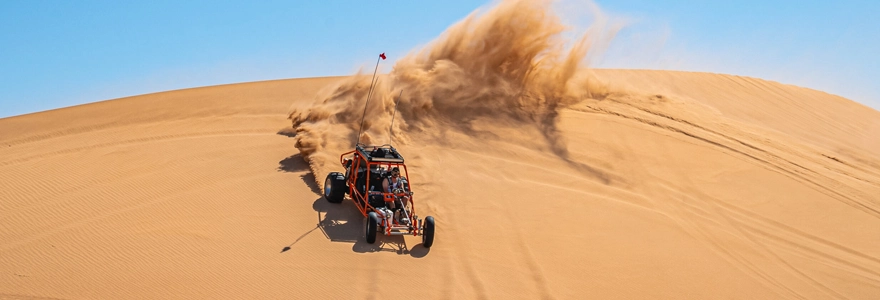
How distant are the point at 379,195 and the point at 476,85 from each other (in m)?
6.21

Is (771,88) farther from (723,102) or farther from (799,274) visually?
(799,274)

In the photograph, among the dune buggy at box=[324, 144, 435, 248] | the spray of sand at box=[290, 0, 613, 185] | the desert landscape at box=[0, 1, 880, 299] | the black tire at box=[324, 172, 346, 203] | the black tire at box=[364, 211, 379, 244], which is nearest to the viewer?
the desert landscape at box=[0, 1, 880, 299]

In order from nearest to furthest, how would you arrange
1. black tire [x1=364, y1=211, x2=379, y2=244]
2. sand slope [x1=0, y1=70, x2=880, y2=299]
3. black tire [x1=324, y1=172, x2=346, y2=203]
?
1. sand slope [x1=0, y1=70, x2=880, y2=299]
2. black tire [x1=364, y1=211, x2=379, y2=244]
3. black tire [x1=324, y1=172, x2=346, y2=203]

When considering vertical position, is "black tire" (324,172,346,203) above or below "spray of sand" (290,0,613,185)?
below

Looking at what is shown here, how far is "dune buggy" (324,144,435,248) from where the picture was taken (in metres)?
10.6

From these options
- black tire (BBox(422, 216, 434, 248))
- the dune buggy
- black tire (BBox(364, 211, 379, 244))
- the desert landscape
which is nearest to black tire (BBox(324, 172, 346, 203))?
the dune buggy

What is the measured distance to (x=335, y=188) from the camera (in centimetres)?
1180

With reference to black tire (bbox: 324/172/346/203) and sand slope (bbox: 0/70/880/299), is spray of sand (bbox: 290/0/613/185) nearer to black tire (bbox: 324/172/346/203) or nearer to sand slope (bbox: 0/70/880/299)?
sand slope (bbox: 0/70/880/299)

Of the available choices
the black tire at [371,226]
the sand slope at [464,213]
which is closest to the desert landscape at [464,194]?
the sand slope at [464,213]

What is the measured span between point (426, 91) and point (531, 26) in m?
3.43

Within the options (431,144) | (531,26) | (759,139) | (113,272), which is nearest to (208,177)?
(113,272)

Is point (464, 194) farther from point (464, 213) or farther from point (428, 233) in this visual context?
point (428, 233)

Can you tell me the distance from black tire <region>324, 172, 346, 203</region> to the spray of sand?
2.43 meters

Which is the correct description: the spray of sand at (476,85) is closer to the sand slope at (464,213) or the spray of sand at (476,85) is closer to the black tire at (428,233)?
the sand slope at (464,213)
